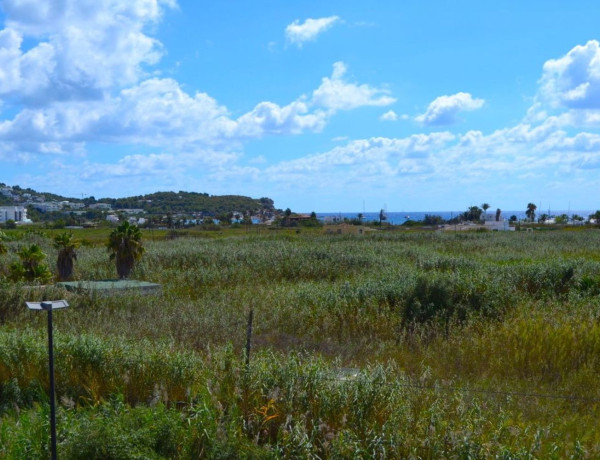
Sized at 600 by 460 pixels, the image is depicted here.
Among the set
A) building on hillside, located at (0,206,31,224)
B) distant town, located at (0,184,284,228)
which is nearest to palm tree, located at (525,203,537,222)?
distant town, located at (0,184,284,228)

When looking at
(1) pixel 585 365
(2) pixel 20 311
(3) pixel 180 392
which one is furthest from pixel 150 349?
(2) pixel 20 311

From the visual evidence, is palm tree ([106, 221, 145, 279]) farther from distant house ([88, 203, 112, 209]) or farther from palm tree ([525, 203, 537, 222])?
distant house ([88, 203, 112, 209])

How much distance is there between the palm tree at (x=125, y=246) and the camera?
68.0 feet

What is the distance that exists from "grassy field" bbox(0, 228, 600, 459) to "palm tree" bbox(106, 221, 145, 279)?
13.9 feet

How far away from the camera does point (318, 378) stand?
599 centimetres

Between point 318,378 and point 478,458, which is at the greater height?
point 318,378

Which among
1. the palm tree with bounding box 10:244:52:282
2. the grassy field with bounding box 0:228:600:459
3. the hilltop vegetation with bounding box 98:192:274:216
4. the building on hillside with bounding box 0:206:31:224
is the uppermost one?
the hilltop vegetation with bounding box 98:192:274:216

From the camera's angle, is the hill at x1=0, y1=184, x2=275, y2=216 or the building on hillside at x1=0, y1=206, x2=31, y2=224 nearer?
the building on hillside at x1=0, y1=206, x2=31, y2=224

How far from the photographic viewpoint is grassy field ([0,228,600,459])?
507 centimetres

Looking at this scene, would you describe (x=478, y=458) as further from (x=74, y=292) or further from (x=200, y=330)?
(x=74, y=292)

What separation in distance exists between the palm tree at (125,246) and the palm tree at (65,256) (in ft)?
4.40

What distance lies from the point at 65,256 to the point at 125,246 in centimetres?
205

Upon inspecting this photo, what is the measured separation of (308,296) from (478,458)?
9.77m

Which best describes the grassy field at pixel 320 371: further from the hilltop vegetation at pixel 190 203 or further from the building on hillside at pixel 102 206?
the building on hillside at pixel 102 206
